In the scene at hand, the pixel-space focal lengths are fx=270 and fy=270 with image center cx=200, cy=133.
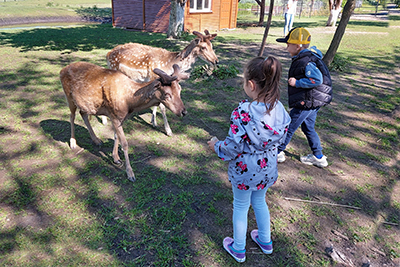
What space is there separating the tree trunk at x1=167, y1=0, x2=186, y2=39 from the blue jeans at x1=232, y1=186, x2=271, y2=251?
14006 mm

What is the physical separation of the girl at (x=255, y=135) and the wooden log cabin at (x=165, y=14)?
58.4 ft

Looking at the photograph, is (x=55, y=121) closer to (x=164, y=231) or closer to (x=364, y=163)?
(x=164, y=231)

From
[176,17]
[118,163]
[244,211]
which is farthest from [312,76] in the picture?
[176,17]

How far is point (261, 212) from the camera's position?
2.85 m

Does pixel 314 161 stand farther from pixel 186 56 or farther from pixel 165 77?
pixel 186 56

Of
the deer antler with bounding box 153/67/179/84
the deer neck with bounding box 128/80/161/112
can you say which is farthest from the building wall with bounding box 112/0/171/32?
the deer antler with bounding box 153/67/179/84

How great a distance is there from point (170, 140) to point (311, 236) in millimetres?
3171

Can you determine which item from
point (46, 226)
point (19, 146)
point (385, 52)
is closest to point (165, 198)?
point (46, 226)

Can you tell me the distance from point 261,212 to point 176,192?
1.57 meters

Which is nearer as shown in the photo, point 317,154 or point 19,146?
point 317,154

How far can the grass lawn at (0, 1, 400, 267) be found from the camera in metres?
3.13

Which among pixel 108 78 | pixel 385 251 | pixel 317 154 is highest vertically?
pixel 108 78

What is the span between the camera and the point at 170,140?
5.56m

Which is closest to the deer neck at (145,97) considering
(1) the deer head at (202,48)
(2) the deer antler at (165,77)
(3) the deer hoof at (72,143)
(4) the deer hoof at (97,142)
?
(2) the deer antler at (165,77)
